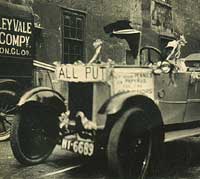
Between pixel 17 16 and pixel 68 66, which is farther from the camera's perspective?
pixel 17 16

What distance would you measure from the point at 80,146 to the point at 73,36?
7632mm

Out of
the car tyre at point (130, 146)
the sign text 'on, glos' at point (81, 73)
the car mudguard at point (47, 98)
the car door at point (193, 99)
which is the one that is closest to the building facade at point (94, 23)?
the car mudguard at point (47, 98)

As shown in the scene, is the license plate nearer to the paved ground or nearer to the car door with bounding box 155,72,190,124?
the paved ground

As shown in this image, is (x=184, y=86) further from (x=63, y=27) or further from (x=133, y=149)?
(x=63, y=27)

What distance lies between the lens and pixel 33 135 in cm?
617

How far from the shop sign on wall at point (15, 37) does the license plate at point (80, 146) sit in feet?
10.4

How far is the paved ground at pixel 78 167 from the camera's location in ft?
18.6

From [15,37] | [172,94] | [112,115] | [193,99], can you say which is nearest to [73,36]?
[15,37]

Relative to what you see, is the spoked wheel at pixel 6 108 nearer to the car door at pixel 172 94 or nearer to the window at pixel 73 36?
the car door at pixel 172 94

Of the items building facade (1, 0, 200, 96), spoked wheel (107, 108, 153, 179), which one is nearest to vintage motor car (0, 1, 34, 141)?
building facade (1, 0, 200, 96)

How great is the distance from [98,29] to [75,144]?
8540 millimetres

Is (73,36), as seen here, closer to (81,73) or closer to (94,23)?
(94,23)

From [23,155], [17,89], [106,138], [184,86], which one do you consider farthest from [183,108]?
[17,89]

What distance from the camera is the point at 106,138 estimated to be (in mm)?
5562
